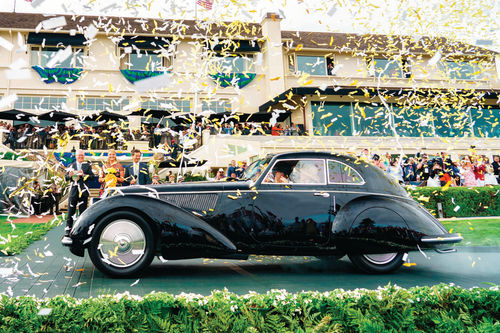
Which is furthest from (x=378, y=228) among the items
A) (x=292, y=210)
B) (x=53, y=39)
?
(x=53, y=39)

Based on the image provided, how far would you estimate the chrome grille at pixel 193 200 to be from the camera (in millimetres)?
4652

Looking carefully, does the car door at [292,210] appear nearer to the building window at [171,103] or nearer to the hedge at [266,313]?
the hedge at [266,313]

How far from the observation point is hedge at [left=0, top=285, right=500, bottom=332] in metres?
2.53

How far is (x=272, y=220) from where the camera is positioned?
467cm

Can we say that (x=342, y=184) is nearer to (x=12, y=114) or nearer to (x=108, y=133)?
(x=108, y=133)

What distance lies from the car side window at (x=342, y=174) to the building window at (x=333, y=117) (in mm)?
20523

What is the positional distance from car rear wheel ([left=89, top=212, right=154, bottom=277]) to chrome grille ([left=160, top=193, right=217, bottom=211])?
47cm

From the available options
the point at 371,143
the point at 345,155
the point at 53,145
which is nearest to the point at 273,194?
the point at 345,155

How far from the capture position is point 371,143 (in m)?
22.4

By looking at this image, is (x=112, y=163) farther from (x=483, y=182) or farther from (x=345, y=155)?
(x=483, y=182)

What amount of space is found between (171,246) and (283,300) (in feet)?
6.70

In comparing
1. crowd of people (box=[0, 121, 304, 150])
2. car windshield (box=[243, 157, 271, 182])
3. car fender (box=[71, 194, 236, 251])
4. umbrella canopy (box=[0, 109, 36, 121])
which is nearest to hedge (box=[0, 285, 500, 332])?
car fender (box=[71, 194, 236, 251])

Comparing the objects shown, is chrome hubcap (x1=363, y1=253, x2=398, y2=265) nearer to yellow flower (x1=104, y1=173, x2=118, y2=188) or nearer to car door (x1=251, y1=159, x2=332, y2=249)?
car door (x1=251, y1=159, x2=332, y2=249)

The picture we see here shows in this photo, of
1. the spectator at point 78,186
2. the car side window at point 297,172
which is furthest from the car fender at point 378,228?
the spectator at point 78,186
